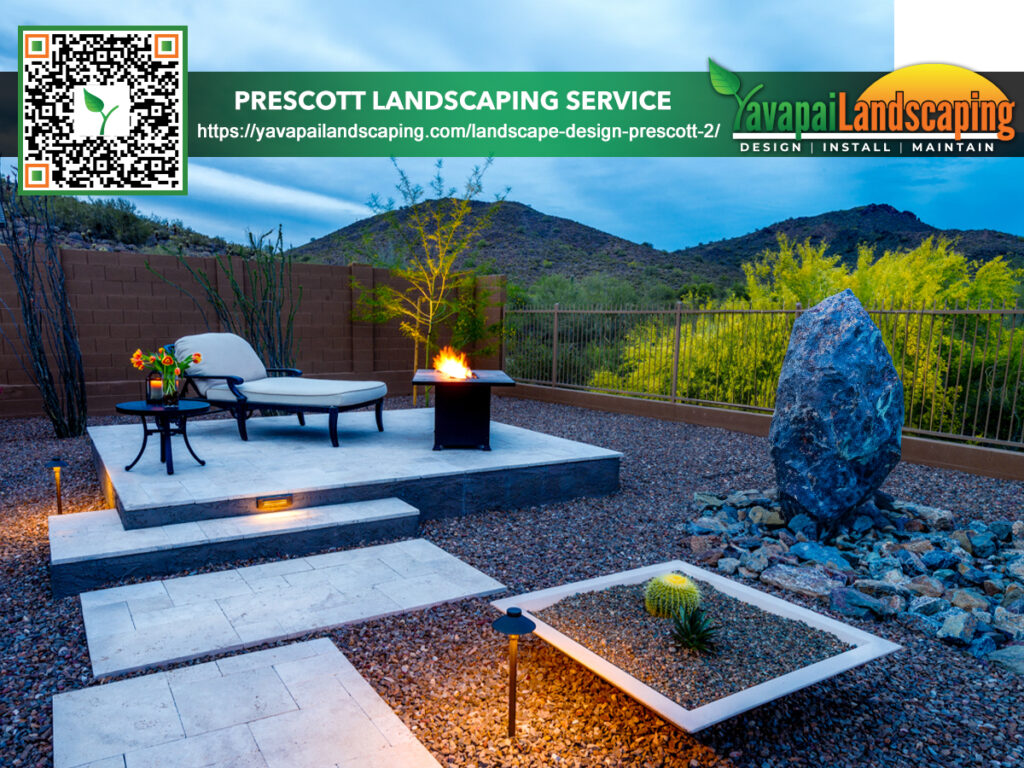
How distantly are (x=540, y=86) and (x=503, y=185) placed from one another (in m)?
1.53

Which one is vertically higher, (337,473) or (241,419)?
(241,419)

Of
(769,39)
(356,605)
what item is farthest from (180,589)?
(769,39)

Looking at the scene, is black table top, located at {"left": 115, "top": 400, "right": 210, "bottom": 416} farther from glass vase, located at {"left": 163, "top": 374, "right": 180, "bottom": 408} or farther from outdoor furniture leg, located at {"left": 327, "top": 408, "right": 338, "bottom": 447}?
outdoor furniture leg, located at {"left": 327, "top": 408, "right": 338, "bottom": 447}

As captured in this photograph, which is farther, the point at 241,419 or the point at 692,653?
the point at 241,419

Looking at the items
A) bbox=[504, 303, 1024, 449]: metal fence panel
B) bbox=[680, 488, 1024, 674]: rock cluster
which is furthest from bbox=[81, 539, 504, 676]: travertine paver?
bbox=[504, 303, 1024, 449]: metal fence panel

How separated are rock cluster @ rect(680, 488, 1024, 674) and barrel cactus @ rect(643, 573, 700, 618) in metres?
1.06

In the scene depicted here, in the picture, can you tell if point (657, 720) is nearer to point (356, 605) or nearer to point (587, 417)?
Result: point (356, 605)

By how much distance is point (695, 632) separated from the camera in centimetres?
226

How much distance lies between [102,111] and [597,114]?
5.71 metres

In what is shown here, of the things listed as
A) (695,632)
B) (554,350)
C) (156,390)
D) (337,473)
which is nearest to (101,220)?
(554,350)

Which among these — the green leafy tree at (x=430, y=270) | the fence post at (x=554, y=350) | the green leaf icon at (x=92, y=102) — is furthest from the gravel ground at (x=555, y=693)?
Answer: the fence post at (x=554, y=350)

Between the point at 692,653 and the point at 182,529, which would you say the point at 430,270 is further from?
the point at 692,653

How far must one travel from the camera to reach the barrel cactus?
2.42m

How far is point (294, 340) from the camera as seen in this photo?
9.23 meters
